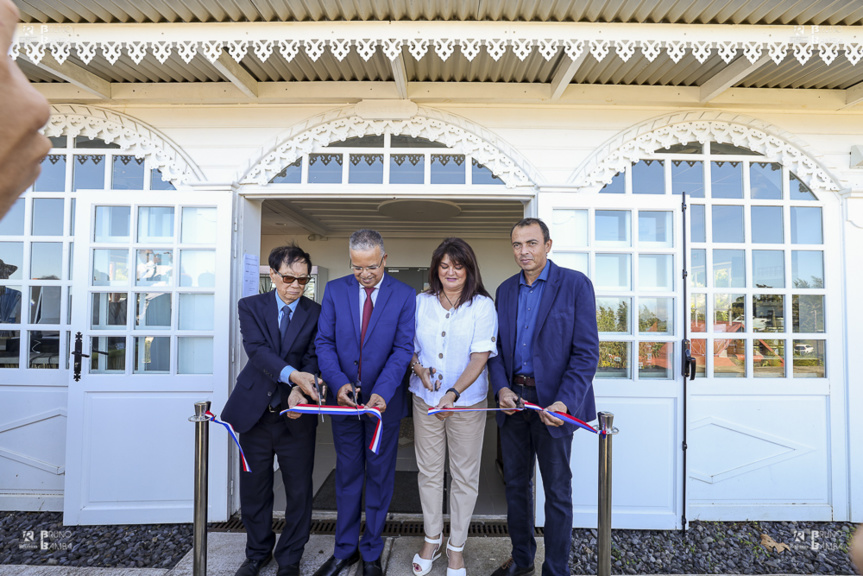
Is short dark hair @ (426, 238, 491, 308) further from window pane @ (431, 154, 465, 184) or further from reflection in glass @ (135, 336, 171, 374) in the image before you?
reflection in glass @ (135, 336, 171, 374)

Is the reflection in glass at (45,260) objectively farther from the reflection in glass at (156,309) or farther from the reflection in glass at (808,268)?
the reflection in glass at (808,268)

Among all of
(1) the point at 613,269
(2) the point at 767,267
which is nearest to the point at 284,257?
(1) the point at 613,269

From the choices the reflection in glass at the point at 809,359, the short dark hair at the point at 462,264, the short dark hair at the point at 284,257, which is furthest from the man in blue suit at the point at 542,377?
the reflection in glass at the point at 809,359

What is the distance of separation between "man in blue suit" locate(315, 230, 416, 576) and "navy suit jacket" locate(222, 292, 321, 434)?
14cm

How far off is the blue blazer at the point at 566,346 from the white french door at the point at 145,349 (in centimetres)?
231

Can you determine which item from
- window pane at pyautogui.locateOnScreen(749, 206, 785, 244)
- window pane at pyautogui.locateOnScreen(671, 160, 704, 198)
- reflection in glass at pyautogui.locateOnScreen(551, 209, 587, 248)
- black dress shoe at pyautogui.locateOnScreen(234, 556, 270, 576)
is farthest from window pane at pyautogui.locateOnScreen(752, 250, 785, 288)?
black dress shoe at pyautogui.locateOnScreen(234, 556, 270, 576)

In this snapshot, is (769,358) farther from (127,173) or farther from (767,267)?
(127,173)

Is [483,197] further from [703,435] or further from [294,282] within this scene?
[703,435]

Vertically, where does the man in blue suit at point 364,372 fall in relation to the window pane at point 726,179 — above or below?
below

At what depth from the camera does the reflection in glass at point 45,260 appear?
3.67 metres

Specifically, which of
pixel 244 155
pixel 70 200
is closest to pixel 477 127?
pixel 244 155

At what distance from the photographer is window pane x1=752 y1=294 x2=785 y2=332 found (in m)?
3.58

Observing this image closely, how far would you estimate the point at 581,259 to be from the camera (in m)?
3.45

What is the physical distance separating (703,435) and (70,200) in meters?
5.41
